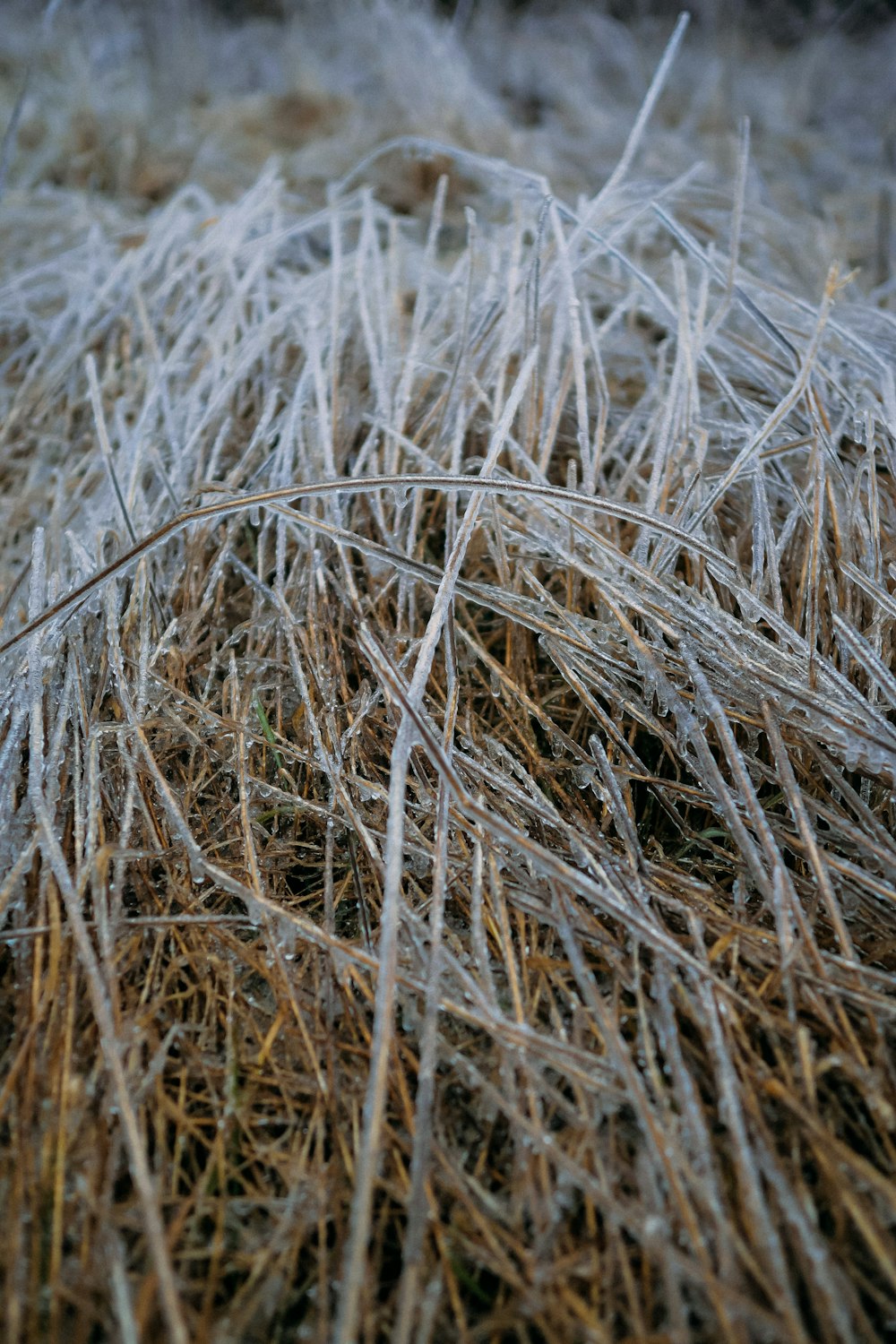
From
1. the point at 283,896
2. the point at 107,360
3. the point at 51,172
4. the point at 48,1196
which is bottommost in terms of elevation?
the point at 48,1196

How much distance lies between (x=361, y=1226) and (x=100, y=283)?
Result: 146cm

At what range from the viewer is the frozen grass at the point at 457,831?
1.75 feet

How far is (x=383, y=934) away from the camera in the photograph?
1.93 feet

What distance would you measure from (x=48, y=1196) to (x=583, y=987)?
0.41m

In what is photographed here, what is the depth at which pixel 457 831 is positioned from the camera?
0.73 m

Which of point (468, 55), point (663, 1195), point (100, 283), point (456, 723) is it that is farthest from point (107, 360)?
point (468, 55)

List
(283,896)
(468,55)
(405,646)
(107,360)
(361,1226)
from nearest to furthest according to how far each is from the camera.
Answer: (361,1226)
(283,896)
(405,646)
(107,360)
(468,55)

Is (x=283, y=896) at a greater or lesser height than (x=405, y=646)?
lesser

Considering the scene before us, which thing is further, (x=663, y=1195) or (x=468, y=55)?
(x=468, y=55)

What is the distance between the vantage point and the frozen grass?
0.53 meters

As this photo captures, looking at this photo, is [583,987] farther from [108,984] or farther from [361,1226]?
[108,984]

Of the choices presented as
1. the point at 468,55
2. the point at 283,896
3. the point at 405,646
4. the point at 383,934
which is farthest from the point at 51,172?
the point at 383,934

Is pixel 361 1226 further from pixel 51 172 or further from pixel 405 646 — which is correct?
pixel 51 172

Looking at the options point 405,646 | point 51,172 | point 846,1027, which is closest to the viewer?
point 846,1027
